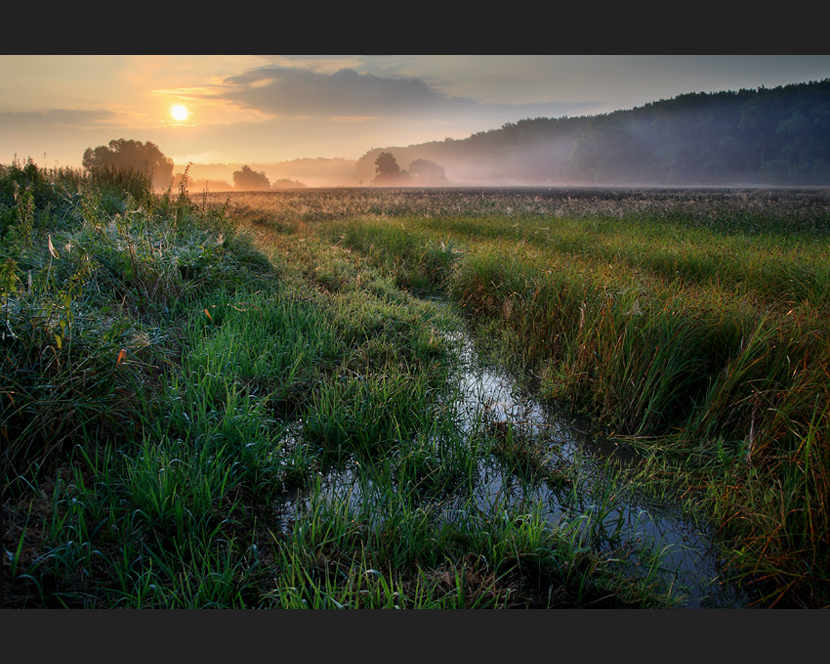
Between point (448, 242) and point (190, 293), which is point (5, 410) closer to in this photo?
point (190, 293)

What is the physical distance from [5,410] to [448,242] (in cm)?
649

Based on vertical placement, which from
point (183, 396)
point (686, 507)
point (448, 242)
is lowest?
point (686, 507)

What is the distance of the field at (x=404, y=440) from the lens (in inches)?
67.1

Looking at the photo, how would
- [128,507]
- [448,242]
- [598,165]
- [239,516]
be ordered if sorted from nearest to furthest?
1. [128,507]
2. [239,516]
3. [448,242]
4. [598,165]

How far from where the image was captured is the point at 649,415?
2969 millimetres

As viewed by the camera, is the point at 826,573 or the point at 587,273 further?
the point at 587,273

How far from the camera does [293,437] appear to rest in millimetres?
2826

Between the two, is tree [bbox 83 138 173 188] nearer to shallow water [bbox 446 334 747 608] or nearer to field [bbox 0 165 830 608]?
field [bbox 0 165 830 608]

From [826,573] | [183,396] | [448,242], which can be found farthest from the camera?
[448,242]

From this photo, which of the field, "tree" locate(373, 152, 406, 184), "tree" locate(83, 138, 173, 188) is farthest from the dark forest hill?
"tree" locate(373, 152, 406, 184)

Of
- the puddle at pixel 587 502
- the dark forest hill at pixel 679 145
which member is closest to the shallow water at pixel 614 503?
the puddle at pixel 587 502

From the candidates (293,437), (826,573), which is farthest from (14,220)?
(826,573)

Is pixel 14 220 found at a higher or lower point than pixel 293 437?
higher

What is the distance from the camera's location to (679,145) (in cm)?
2277
